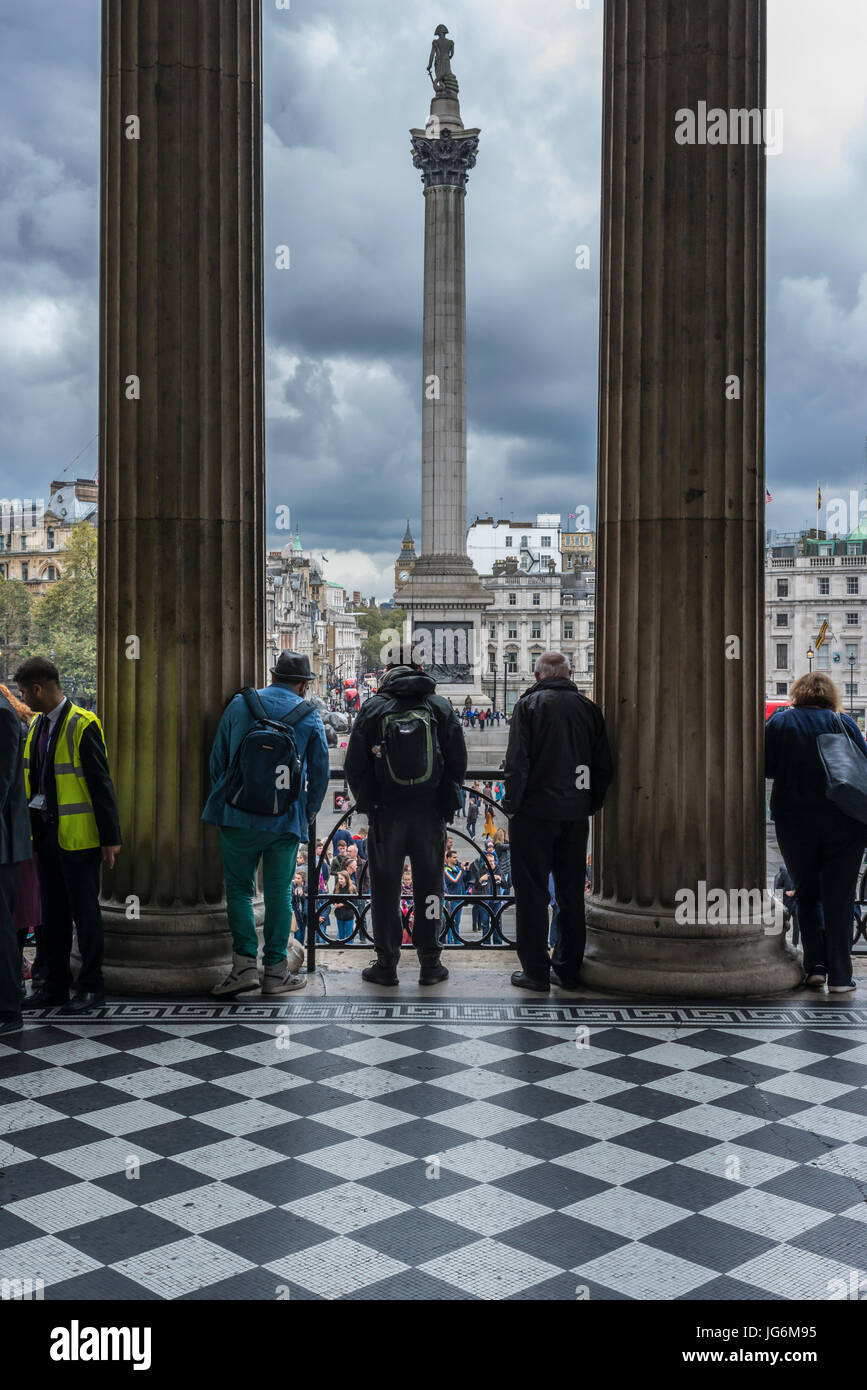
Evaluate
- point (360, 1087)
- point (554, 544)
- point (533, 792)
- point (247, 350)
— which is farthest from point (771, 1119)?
point (554, 544)

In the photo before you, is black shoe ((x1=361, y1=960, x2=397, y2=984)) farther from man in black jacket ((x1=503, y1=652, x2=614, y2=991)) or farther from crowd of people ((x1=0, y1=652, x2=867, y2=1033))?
man in black jacket ((x1=503, y1=652, x2=614, y2=991))

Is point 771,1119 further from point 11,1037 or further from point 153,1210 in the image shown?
point 11,1037

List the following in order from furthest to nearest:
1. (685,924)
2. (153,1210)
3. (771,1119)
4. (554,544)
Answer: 1. (554,544)
2. (685,924)
3. (771,1119)
4. (153,1210)

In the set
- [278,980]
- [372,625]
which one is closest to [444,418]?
[278,980]

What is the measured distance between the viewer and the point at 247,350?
688cm

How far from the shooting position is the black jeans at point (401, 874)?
22.3 ft

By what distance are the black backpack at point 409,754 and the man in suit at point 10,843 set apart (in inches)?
70.2

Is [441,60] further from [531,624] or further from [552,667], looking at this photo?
[552,667]

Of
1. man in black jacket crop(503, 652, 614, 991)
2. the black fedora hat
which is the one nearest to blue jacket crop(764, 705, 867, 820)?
man in black jacket crop(503, 652, 614, 991)

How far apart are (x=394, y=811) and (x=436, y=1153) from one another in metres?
2.47

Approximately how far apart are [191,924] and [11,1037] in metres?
A: 1.10

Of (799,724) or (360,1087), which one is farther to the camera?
(799,724)

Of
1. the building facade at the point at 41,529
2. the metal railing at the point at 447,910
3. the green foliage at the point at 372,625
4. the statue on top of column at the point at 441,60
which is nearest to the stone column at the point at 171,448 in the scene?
the metal railing at the point at 447,910

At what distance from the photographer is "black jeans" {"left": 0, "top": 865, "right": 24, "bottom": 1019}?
19.5 ft
